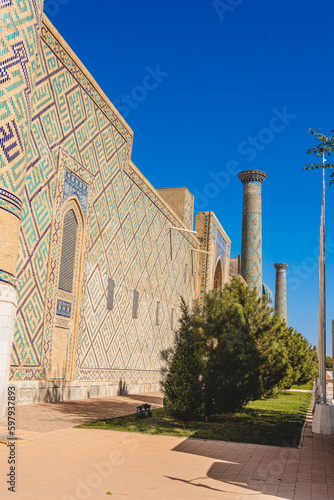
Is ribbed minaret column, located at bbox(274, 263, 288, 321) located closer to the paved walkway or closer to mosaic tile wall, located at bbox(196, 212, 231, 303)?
mosaic tile wall, located at bbox(196, 212, 231, 303)

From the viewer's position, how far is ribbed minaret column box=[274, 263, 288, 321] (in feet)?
157

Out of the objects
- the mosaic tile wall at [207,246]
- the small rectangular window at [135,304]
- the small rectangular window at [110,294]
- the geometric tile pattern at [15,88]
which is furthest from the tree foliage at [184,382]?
the mosaic tile wall at [207,246]

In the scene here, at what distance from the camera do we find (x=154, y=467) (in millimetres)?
4852

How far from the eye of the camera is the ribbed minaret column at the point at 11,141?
6.35 meters

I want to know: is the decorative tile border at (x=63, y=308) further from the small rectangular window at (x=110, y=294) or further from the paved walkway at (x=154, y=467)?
the paved walkway at (x=154, y=467)

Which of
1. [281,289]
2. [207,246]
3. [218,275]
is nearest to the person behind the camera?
[207,246]

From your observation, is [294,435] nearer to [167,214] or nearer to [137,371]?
[137,371]

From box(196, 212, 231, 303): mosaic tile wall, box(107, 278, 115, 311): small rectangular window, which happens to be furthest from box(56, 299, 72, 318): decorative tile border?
box(196, 212, 231, 303): mosaic tile wall

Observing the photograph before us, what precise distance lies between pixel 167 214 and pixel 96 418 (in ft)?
36.2

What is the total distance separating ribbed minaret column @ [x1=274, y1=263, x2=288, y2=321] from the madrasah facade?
105ft

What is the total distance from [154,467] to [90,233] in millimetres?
7521

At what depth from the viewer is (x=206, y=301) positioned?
954 centimetres

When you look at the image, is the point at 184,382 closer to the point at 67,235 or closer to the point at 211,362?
the point at 211,362

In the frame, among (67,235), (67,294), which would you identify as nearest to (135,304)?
(67,294)
